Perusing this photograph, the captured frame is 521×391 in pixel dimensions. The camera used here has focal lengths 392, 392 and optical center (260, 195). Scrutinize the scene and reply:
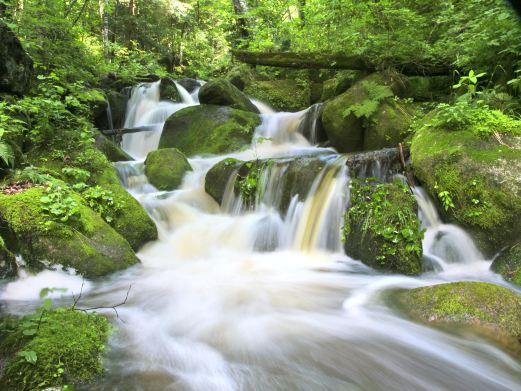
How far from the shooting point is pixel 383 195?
17.5 ft

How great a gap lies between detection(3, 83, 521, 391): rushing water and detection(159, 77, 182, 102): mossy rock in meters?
6.16

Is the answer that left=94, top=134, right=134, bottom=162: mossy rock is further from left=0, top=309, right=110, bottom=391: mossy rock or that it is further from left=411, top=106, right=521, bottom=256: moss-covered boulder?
left=411, top=106, right=521, bottom=256: moss-covered boulder

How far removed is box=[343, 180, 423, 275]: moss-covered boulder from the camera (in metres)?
4.88

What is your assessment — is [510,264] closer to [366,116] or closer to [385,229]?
[385,229]

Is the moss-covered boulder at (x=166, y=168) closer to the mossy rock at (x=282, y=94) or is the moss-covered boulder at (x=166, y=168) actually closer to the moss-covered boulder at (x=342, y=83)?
the moss-covered boulder at (x=342, y=83)

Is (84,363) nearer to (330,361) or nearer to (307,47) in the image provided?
(330,361)

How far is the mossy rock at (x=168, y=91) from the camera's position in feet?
43.6

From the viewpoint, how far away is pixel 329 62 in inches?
366

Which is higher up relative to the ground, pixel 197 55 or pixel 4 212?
pixel 197 55

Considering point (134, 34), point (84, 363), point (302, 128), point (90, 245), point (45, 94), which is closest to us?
point (84, 363)

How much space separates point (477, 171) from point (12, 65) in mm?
7452

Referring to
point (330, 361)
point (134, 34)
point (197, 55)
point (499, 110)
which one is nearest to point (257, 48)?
point (197, 55)

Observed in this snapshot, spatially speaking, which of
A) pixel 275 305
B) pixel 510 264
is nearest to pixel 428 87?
pixel 510 264

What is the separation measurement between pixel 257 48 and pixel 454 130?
1016cm
